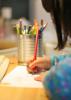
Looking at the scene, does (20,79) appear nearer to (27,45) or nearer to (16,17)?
(27,45)

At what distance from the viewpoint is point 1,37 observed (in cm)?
133

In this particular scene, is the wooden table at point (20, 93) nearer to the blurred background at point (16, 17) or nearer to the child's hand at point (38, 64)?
the child's hand at point (38, 64)

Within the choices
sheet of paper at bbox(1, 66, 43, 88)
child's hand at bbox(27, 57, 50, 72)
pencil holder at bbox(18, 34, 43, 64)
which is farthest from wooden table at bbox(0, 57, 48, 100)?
pencil holder at bbox(18, 34, 43, 64)

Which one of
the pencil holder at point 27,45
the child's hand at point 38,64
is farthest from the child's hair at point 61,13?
the pencil holder at point 27,45

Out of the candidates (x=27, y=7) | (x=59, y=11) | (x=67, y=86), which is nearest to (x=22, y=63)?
(x=59, y=11)

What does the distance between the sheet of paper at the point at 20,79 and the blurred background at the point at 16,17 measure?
0.40 m

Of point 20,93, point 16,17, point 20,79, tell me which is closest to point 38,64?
point 20,79

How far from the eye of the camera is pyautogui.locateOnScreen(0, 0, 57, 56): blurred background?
132 centimetres

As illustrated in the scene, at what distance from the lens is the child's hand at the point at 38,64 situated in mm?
903

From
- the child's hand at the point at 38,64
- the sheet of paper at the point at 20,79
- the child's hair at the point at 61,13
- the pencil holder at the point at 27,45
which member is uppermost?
the child's hair at the point at 61,13

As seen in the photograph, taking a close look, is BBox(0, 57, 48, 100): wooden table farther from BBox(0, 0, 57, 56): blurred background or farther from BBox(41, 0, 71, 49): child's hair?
BBox(0, 0, 57, 56): blurred background

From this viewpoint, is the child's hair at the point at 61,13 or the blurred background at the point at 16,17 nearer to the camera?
the child's hair at the point at 61,13

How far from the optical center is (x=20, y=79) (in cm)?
81

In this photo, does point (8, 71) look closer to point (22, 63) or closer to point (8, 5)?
point (22, 63)
